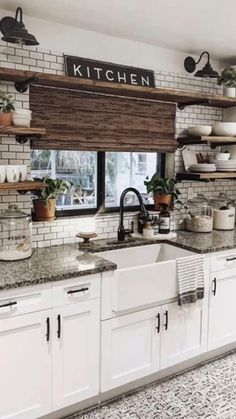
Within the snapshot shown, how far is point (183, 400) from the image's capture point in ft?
8.07

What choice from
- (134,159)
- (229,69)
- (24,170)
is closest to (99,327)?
(24,170)

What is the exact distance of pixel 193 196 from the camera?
358 cm

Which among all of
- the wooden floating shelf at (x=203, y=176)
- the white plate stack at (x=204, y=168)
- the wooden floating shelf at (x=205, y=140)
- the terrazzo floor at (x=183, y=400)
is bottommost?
the terrazzo floor at (x=183, y=400)

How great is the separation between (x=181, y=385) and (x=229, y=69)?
8.45 ft

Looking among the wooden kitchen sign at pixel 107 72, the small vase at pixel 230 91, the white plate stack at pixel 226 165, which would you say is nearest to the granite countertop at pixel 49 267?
the wooden kitchen sign at pixel 107 72

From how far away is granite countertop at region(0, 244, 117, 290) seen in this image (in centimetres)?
203

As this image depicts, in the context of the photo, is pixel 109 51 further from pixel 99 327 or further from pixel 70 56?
pixel 99 327

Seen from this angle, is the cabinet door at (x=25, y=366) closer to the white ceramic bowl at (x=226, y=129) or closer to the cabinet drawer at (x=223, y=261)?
the cabinet drawer at (x=223, y=261)

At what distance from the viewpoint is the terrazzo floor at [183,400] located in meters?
2.32

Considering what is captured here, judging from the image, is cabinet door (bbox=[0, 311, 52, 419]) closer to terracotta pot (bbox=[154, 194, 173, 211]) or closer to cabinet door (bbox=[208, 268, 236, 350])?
cabinet door (bbox=[208, 268, 236, 350])

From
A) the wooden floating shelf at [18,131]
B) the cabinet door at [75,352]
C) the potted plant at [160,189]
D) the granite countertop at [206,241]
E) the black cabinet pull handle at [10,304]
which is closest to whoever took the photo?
the black cabinet pull handle at [10,304]

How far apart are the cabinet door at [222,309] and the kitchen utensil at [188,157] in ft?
3.34

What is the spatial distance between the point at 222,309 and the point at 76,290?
130 centimetres

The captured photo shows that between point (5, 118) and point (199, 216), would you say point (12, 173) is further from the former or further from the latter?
point (199, 216)
